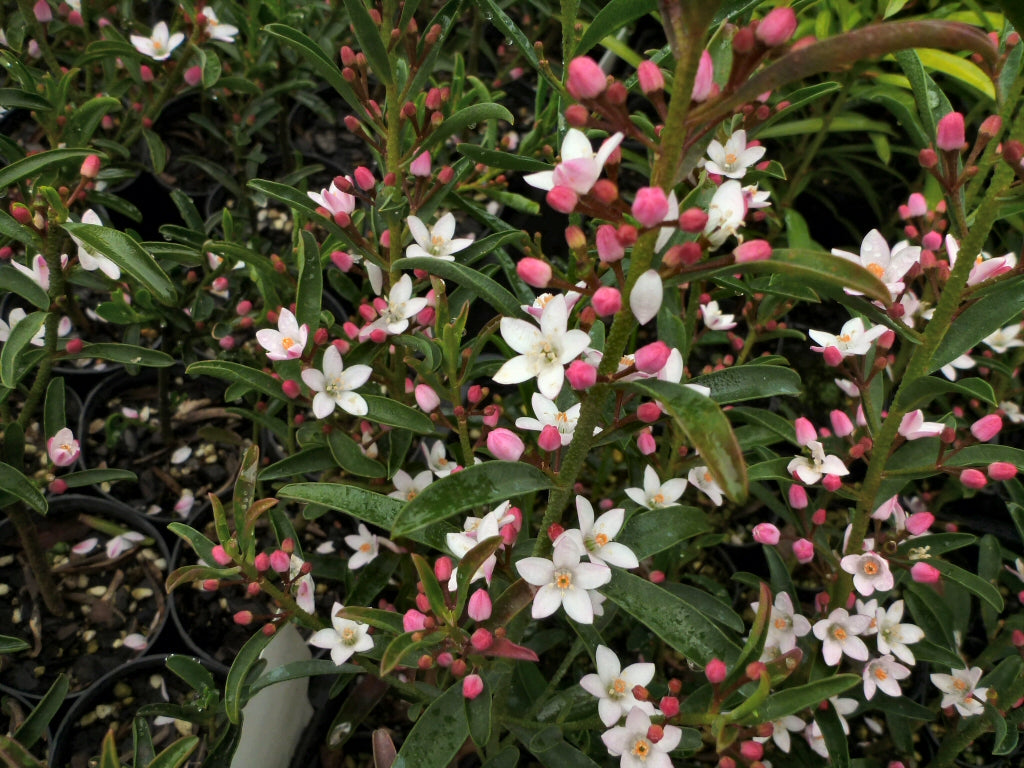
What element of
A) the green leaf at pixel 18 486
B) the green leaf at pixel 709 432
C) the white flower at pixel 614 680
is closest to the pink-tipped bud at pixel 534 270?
the green leaf at pixel 709 432

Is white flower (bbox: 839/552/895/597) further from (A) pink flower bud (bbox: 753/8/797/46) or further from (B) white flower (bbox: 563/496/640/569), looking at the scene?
(A) pink flower bud (bbox: 753/8/797/46)

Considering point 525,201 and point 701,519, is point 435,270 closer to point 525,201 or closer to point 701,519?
point 701,519

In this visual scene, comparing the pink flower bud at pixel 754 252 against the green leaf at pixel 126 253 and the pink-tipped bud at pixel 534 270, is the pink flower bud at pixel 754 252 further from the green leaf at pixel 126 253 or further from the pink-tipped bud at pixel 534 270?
the green leaf at pixel 126 253

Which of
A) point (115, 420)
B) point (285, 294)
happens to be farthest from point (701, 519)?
point (115, 420)

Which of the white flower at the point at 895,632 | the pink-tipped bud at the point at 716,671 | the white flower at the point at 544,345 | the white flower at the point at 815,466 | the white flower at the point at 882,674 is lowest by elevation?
the white flower at the point at 882,674

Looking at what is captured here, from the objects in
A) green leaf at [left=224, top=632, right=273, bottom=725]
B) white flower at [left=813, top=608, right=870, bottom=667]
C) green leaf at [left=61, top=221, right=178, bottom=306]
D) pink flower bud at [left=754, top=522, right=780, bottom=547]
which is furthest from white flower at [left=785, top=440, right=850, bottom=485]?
green leaf at [left=61, top=221, right=178, bottom=306]

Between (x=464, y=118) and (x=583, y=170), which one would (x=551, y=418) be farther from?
(x=464, y=118)

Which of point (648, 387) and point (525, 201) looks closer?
point (648, 387)

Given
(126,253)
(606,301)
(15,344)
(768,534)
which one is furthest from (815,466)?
(15,344)
